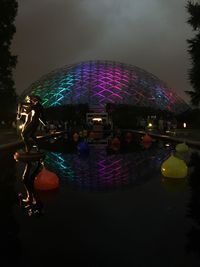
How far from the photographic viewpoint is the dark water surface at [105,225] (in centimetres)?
506

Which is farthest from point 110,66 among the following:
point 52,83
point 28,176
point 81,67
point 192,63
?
point 28,176

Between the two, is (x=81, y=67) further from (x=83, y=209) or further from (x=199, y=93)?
(x=83, y=209)

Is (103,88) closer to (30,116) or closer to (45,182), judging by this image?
(30,116)

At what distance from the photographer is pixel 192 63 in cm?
3216

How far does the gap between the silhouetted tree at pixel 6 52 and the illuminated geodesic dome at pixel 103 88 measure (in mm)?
45342

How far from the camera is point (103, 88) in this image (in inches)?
3578

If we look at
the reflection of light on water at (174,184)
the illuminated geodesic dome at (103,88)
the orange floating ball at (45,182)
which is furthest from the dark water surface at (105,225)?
the illuminated geodesic dome at (103,88)

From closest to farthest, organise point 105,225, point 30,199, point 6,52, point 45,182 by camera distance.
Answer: point 105,225 → point 30,199 → point 45,182 → point 6,52

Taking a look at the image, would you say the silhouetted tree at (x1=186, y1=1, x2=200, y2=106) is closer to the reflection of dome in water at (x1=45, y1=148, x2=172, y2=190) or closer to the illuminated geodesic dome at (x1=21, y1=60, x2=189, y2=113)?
the reflection of dome in water at (x1=45, y1=148, x2=172, y2=190)

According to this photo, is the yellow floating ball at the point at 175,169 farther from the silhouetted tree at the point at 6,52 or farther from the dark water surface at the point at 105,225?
the silhouetted tree at the point at 6,52

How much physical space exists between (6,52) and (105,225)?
3554 centimetres

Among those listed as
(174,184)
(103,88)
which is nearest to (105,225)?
(174,184)

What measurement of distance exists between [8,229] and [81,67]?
316 feet

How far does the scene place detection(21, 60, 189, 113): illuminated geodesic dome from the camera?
8875cm
